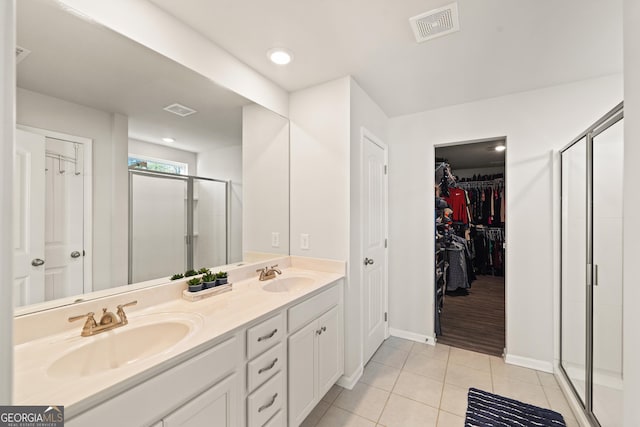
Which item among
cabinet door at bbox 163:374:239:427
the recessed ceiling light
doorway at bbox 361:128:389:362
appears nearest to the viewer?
cabinet door at bbox 163:374:239:427

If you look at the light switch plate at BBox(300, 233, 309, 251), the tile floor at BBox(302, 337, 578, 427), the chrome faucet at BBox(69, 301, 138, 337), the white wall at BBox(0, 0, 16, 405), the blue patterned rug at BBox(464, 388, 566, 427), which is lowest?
the tile floor at BBox(302, 337, 578, 427)

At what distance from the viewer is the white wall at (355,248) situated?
2.17 metres

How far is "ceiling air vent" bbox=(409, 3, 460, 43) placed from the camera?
58.2 inches

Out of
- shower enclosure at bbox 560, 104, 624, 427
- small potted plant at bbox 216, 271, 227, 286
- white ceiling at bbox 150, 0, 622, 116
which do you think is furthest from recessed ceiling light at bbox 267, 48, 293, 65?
shower enclosure at bbox 560, 104, 624, 427

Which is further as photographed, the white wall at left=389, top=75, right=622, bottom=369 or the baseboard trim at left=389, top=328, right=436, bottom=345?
the baseboard trim at left=389, top=328, right=436, bottom=345

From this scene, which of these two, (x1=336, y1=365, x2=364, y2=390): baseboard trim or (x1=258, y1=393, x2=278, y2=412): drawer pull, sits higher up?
(x1=258, y1=393, x2=278, y2=412): drawer pull

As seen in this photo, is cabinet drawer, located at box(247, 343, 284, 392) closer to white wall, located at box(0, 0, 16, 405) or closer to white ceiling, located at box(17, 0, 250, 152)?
white wall, located at box(0, 0, 16, 405)

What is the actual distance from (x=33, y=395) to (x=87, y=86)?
1277 millimetres

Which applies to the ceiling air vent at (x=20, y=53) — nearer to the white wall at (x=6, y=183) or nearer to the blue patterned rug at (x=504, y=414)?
the white wall at (x=6, y=183)

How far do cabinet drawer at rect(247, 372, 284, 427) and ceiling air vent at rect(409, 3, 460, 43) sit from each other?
7.02 feet

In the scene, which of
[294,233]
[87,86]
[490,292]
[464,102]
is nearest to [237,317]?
[294,233]

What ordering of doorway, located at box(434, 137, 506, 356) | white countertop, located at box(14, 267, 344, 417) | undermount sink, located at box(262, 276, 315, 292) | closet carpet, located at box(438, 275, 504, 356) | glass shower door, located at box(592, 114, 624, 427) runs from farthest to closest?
doorway, located at box(434, 137, 506, 356), closet carpet, located at box(438, 275, 504, 356), undermount sink, located at box(262, 276, 315, 292), glass shower door, located at box(592, 114, 624, 427), white countertop, located at box(14, 267, 344, 417)

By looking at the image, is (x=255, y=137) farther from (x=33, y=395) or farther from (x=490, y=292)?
(x=490, y=292)

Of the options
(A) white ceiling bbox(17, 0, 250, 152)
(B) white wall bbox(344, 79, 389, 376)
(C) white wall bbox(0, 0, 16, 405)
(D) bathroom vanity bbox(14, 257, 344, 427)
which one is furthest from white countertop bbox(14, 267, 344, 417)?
(A) white ceiling bbox(17, 0, 250, 152)
